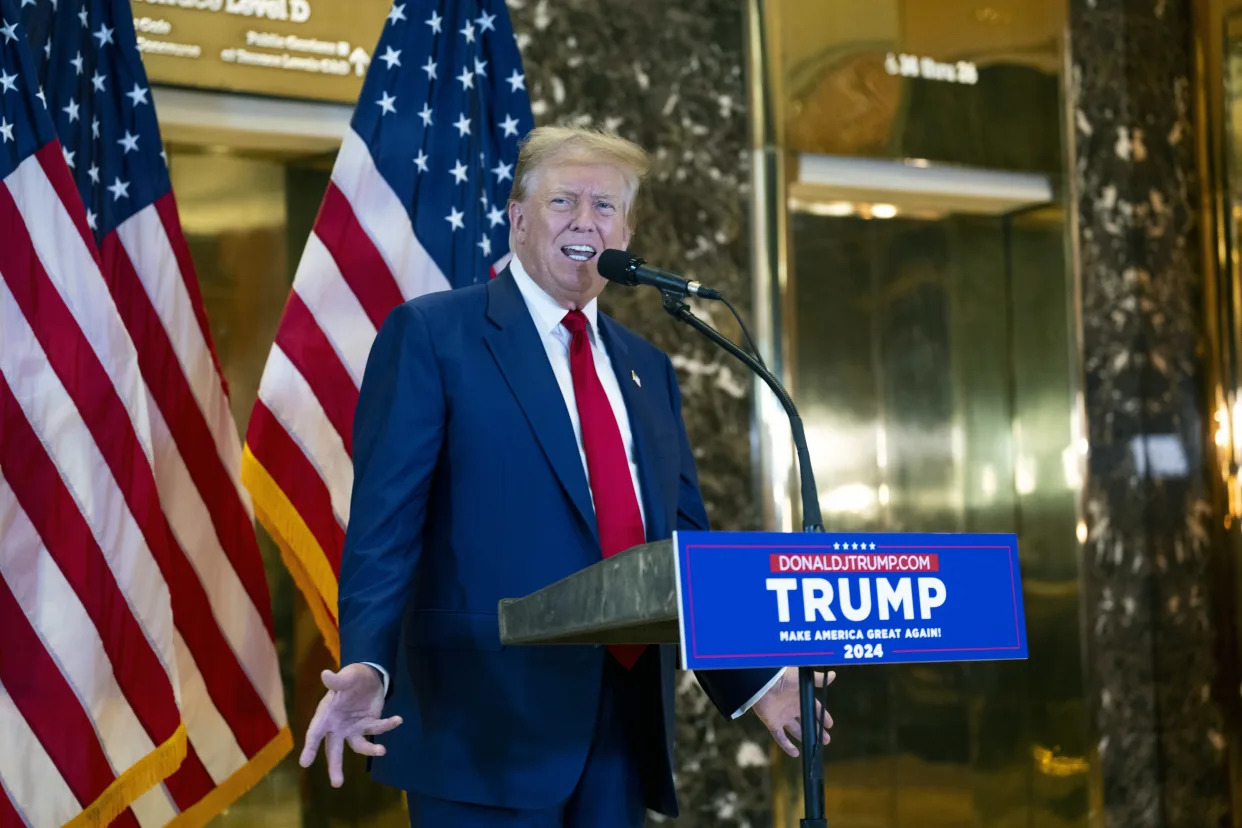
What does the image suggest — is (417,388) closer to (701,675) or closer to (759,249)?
(701,675)

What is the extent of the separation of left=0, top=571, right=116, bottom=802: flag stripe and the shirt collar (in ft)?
3.90

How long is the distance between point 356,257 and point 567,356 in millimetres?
1146

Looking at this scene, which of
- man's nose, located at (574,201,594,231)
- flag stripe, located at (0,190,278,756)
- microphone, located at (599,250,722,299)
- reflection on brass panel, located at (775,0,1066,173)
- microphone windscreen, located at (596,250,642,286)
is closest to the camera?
microphone, located at (599,250,722,299)

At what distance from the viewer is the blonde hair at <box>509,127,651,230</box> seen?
102 inches

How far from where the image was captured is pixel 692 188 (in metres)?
4.44

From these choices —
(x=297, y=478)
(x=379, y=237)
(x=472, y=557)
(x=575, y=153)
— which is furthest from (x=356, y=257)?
(x=472, y=557)

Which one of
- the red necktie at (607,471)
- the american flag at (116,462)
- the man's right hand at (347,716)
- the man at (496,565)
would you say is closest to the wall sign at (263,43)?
the american flag at (116,462)

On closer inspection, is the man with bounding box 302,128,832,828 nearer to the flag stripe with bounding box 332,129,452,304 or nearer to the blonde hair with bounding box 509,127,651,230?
the blonde hair with bounding box 509,127,651,230

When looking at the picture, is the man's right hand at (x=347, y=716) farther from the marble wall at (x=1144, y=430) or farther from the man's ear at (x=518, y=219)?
the marble wall at (x=1144, y=430)

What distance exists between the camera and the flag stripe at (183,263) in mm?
3428

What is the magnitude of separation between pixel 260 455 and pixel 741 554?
6.42 ft

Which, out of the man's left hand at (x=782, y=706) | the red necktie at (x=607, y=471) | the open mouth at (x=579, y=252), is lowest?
the man's left hand at (x=782, y=706)

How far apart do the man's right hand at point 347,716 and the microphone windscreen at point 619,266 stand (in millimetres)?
656

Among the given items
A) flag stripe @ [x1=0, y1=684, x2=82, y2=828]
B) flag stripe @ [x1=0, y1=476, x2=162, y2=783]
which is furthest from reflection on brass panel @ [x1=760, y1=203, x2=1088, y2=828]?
flag stripe @ [x1=0, y1=684, x2=82, y2=828]
